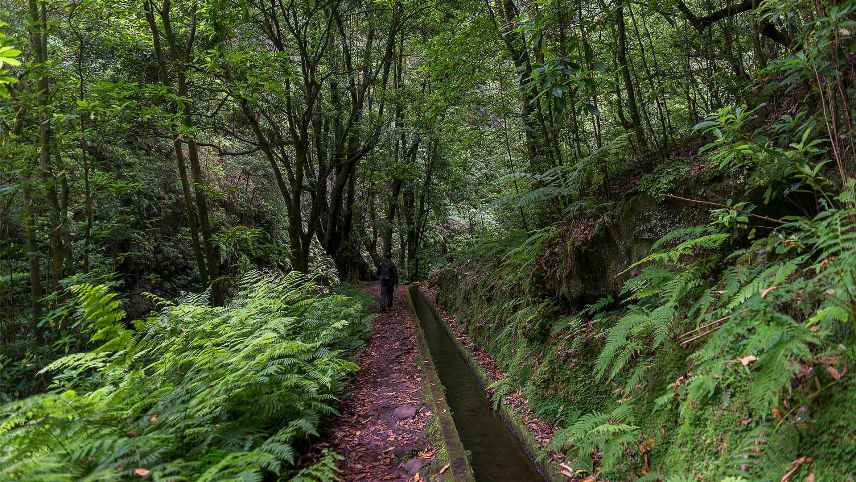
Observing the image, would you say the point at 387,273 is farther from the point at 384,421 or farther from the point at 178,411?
the point at 178,411

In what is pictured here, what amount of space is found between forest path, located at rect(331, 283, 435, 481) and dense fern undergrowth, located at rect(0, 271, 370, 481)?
0.40 m

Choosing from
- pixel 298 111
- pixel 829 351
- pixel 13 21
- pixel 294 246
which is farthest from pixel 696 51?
pixel 13 21

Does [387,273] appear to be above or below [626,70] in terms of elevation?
below

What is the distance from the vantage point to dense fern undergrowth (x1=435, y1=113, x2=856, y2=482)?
2.24m

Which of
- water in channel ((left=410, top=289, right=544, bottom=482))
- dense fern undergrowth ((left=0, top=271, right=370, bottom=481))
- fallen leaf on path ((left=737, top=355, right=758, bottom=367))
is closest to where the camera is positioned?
fallen leaf on path ((left=737, top=355, right=758, bottom=367))

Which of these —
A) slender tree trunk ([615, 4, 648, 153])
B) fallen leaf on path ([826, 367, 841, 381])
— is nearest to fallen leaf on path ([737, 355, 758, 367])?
fallen leaf on path ([826, 367, 841, 381])

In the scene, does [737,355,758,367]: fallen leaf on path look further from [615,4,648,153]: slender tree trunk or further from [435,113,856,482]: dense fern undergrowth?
[615,4,648,153]: slender tree trunk

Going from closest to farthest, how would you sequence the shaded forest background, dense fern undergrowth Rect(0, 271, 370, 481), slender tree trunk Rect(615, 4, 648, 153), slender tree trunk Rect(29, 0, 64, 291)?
1. the shaded forest background
2. dense fern undergrowth Rect(0, 271, 370, 481)
3. slender tree trunk Rect(615, 4, 648, 153)
4. slender tree trunk Rect(29, 0, 64, 291)

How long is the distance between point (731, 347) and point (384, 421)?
13.1 ft

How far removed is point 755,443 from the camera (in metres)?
2.41

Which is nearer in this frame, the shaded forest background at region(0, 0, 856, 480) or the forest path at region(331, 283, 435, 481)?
the shaded forest background at region(0, 0, 856, 480)

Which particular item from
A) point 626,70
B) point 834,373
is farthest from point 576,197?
point 834,373

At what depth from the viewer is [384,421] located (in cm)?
554

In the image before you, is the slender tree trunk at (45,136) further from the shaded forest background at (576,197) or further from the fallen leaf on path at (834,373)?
the fallen leaf on path at (834,373)
